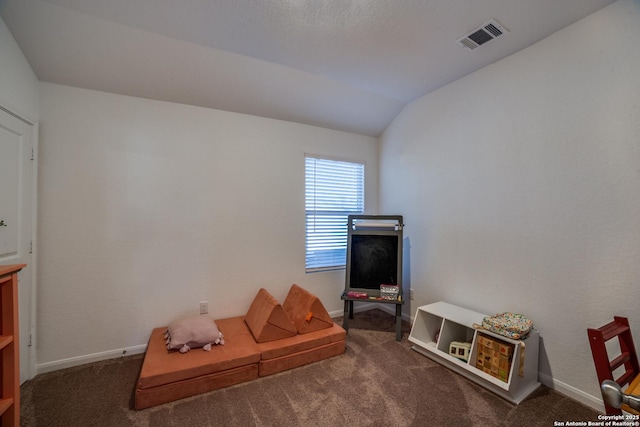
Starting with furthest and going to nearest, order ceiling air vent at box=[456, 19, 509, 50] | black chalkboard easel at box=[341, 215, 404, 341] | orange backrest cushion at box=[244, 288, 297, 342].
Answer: black chalkboard easel at box=[341, 215, 404, 341] → orange backrest cushion at box=[244, 288, 297, 342] → ceiling air vent at box=[456, 19, 509, 50]

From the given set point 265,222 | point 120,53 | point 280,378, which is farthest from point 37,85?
point 280,378

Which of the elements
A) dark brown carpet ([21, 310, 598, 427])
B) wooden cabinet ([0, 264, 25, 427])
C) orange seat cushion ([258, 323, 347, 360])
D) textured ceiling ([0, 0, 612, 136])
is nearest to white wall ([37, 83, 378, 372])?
textured ceiling ([0, 0, 612, 136])

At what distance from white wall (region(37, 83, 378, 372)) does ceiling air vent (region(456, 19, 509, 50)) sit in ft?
6.14

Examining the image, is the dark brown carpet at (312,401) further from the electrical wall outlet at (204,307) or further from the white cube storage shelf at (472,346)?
the electrical wall outlet at (204,307)

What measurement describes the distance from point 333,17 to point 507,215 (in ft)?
7.16

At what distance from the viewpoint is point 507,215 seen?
2365mm

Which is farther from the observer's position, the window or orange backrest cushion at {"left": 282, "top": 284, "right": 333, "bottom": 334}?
the window

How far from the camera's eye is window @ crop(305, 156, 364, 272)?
343 centimetres

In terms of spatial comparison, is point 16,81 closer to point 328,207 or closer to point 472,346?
point 328,207

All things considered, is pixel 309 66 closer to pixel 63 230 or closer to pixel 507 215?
pixel 507 215

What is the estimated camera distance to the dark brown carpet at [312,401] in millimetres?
1762

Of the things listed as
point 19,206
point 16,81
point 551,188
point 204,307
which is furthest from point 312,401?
point 16,81

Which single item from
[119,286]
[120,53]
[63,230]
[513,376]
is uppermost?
[120,53]

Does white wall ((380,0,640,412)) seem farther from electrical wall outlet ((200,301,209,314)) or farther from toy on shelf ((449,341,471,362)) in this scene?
electrical wall outlet ((200,301,209,314))
